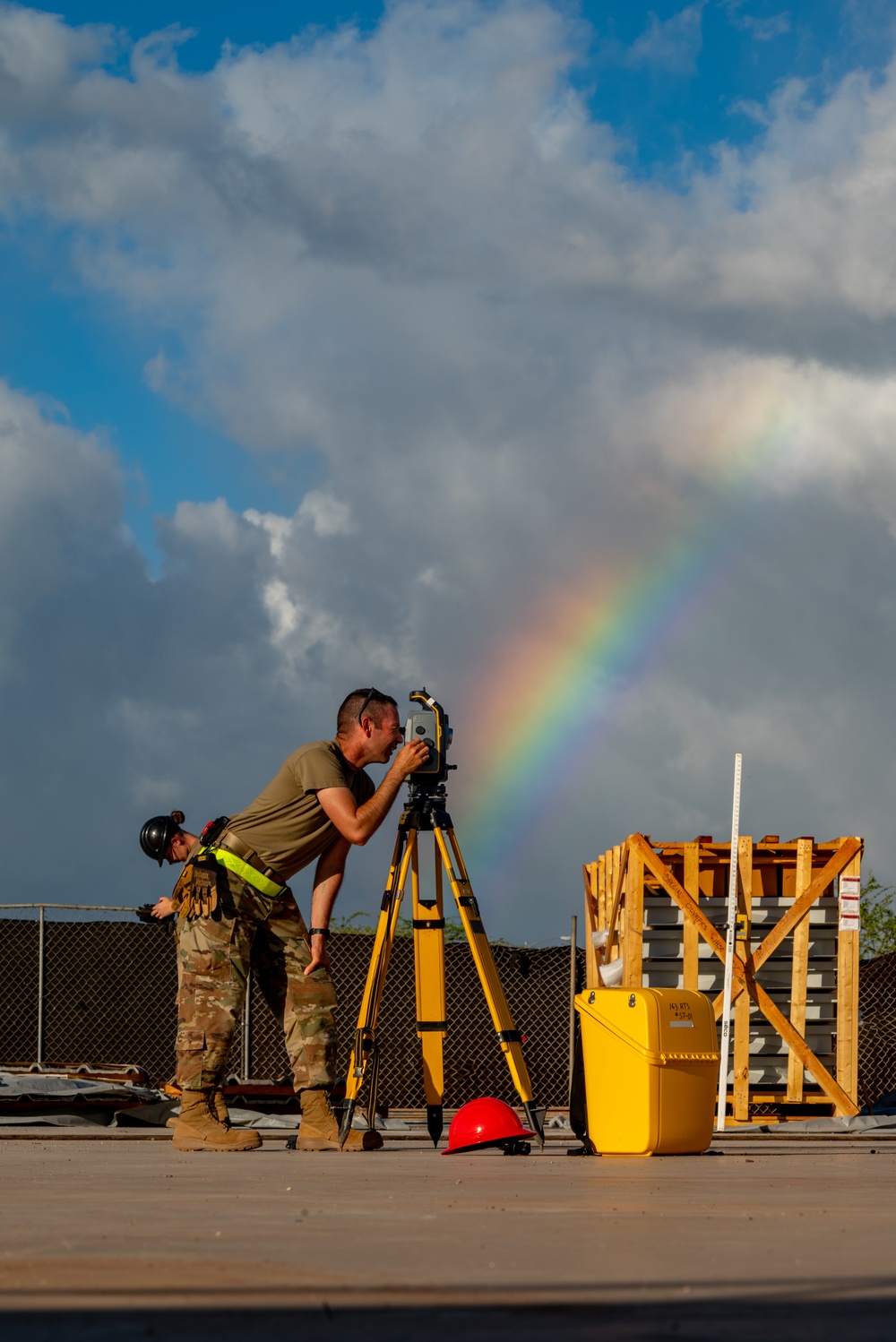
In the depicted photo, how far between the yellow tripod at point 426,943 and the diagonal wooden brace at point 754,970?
5.79m

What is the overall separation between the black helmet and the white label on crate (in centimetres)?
645

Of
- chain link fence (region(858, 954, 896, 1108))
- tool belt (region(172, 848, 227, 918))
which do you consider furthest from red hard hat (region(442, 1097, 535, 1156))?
chain link fence (region(858, 954, 896, 1108))

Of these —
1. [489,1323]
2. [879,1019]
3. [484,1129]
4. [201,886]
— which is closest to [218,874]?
[201,886]

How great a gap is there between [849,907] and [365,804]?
24.6ft

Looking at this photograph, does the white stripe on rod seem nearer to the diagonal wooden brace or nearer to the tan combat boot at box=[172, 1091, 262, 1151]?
the diagonal wooden brace

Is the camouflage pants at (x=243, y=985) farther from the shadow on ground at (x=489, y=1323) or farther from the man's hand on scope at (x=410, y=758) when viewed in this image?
the shadow on ground at (x=489, y=1323)

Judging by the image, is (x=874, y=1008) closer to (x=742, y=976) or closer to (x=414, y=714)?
(x=742, y=976)

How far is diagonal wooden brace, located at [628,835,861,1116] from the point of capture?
13.4 m

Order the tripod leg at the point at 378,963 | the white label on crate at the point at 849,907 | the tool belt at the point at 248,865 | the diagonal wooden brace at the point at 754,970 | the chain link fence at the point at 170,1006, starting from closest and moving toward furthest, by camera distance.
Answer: the tool belt at the point at 248,865, the tripod leg at the point at 378,963, the diagonal wooden brace at the point at 754,970, the white label on crate at the point at 849,907, the chain link fence at the point at 170,1006

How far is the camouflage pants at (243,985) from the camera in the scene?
718 cm

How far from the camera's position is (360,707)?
24.6 ft

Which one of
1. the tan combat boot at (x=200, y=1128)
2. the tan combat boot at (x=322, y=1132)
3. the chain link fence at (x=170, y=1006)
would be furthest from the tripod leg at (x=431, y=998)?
the chain link fence at (x=170, y=1006)

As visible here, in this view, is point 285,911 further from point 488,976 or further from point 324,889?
point 488,976

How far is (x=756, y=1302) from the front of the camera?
2529 mm
